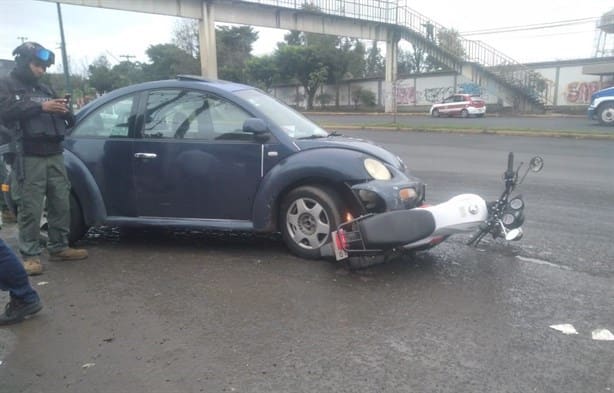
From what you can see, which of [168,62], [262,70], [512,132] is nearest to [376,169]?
[512,132]

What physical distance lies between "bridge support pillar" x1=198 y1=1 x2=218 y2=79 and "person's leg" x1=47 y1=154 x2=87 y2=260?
27.1 meters

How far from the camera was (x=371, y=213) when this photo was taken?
452cm

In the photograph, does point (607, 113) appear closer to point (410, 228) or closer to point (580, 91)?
point (580, 91)

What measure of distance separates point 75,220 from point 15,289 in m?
1.86

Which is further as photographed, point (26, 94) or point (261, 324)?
point (26, 94)

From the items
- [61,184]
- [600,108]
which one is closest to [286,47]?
[600,108]

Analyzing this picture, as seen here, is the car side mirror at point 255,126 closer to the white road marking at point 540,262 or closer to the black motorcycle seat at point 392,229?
the black motorcycle seat at point 392,229

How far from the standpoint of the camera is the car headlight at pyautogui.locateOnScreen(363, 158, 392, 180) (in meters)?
4.63

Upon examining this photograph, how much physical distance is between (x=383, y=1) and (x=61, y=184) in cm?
3819

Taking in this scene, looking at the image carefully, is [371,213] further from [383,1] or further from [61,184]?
[383,1]

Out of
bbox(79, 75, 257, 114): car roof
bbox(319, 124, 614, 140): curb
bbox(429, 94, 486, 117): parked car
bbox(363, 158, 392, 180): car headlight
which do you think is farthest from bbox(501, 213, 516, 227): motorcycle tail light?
bbox(429, 94, 486, 117): parked car

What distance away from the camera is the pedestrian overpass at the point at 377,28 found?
3130 centimetres

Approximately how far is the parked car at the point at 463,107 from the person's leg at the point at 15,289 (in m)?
32.4

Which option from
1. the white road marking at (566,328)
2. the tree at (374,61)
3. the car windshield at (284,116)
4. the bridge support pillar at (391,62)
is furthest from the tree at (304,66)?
the white road marking at (566,328)
